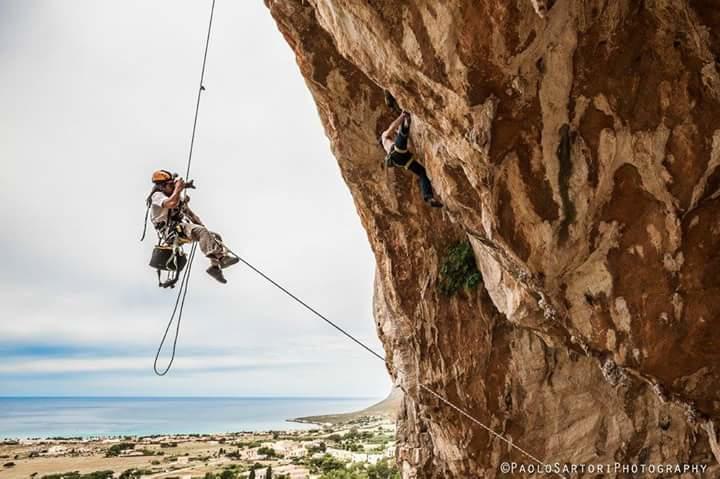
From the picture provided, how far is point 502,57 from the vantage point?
4.26 m

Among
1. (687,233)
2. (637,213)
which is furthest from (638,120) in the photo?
(687,233)

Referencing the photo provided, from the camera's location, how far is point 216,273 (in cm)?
712

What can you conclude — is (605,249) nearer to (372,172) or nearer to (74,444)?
(372,172)

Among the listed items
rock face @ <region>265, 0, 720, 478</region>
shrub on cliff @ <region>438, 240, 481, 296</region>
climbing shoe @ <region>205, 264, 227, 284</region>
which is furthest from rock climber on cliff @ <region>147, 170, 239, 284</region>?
shrub on cliff @ <region>438, 240, 481, 296</region>

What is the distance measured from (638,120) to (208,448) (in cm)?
5480

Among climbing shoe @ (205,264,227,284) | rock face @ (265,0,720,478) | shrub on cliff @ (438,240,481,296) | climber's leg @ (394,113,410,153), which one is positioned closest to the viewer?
rock face @ (265,0,720,478)

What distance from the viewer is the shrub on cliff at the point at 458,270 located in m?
8.44

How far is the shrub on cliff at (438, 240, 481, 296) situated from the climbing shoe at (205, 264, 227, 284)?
13.0ft

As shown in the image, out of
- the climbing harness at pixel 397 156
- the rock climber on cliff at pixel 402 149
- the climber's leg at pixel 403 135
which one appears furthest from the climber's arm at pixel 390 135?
the climbing harness at pixel 397 156

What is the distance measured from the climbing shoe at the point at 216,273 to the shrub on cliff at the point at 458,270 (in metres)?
3.96

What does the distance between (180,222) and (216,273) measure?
40.4 inches

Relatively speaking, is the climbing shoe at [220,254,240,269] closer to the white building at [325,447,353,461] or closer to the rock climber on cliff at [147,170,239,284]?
the rock climber on cliff at [147,170,239,284]

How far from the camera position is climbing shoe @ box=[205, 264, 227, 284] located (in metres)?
7.09

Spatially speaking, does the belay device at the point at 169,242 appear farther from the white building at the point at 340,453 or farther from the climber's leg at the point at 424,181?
the white building at the point at 340,453
